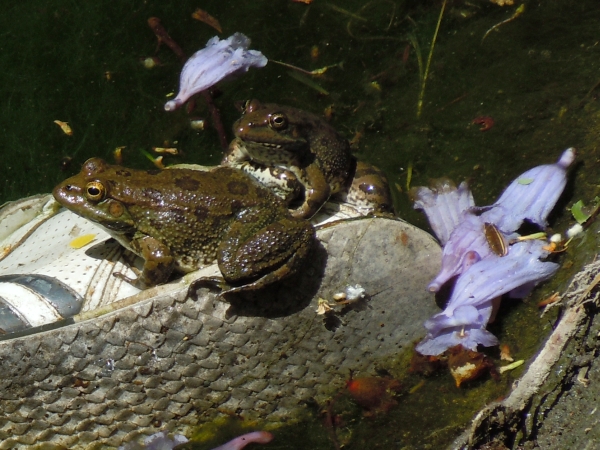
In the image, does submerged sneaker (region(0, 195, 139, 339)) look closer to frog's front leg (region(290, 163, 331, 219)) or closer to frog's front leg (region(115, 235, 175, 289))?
frog's front leg (region(115, 235, 175, 289))

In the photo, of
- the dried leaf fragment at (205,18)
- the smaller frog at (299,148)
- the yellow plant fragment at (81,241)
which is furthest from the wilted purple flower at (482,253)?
the dried leaf fragment at (205,18)

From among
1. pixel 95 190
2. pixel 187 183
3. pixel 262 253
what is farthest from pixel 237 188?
pixel 95 190

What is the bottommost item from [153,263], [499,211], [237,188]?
[499,211]

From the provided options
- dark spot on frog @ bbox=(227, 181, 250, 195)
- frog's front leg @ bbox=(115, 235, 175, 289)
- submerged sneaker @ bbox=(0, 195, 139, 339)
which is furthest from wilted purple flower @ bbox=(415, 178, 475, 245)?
submerged sneaker @ bbox=(0, 195, 139, 339)

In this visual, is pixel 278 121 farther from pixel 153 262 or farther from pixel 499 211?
pixel 499 211

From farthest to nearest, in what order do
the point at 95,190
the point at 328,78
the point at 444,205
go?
the point at 328,78 → the point at 444,205 → the point at 95,190
